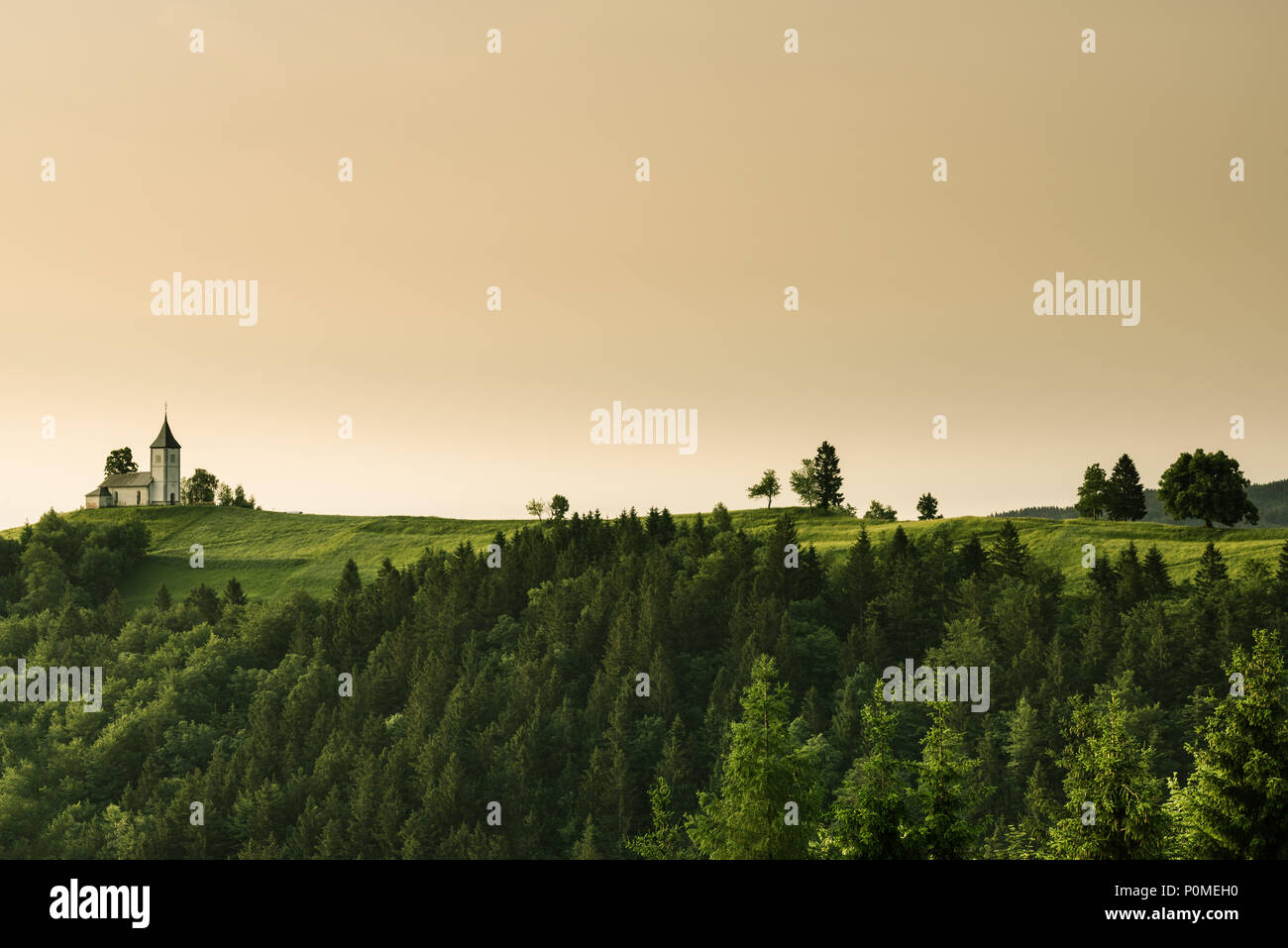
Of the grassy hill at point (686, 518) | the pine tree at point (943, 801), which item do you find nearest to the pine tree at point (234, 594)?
the grassy hill at point (686, 518)

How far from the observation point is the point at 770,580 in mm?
148250

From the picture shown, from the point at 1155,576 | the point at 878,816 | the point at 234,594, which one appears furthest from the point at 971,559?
the point at 878,816

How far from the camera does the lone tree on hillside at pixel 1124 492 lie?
166m

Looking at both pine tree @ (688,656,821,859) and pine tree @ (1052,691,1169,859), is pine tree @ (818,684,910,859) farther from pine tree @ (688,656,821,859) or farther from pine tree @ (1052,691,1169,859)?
pine tree @ (1052,691,1169,859)

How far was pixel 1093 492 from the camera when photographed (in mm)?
167750

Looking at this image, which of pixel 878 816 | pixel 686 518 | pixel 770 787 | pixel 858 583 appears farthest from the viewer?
pixel 686 518

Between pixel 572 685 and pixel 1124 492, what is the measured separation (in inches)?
3040

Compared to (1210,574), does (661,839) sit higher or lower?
lower

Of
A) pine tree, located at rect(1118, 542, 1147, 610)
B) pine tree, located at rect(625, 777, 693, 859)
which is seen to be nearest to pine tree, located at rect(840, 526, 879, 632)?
pine tree, located at rect(1118, 542, 1147, 610)

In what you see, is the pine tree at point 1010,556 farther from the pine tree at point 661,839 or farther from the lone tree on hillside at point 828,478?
the pine tree at point 661,839

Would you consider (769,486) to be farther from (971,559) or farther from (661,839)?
(661,839)

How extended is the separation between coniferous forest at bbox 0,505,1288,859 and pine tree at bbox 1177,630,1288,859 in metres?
42.4

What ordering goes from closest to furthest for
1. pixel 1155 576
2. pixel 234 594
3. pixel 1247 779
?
1. pixel 1247 779
2. pixel 1155 576
3. pixel 234 594
